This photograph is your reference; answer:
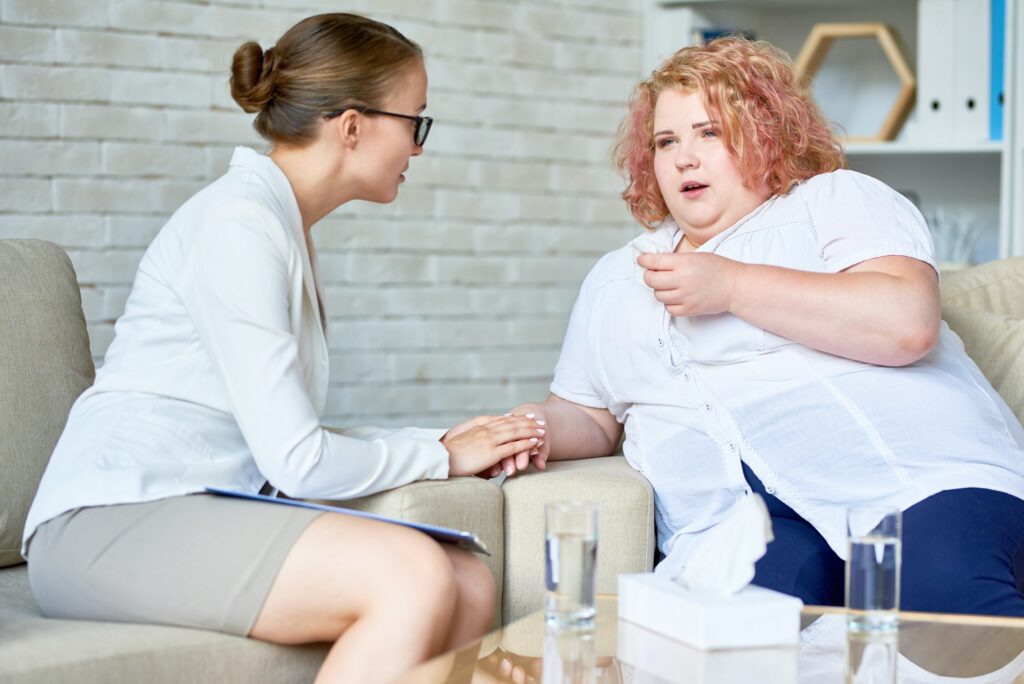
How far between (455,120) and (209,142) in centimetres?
62

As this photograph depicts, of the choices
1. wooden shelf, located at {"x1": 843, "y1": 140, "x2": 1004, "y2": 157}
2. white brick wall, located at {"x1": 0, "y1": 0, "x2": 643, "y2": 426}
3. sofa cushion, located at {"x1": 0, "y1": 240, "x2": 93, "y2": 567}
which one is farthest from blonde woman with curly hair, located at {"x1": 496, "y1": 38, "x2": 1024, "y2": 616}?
wooden shelf, located at {"x1": 843, "y1": 140, "x2": 1004, "y2": 157}

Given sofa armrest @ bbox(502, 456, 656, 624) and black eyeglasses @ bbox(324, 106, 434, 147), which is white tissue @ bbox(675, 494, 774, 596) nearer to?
sofa armrest @ bbox(502, 456, 656, 624)

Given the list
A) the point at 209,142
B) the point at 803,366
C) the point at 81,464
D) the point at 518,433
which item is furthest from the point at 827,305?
the point at 209,142

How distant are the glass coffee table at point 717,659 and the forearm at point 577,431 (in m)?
0.62

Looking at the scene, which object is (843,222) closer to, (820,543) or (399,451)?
(820,543)

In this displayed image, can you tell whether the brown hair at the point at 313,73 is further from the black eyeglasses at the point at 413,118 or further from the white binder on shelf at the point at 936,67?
the white binder on shelf at the point at 936,67

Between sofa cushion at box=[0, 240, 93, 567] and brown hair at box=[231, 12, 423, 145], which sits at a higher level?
brown hair at box=[231, 12, 423, 145]

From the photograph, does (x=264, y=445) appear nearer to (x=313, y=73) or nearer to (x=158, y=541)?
(x=158, y=541)

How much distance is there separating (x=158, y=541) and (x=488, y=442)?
508 millimetres

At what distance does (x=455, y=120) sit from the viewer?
312 cm

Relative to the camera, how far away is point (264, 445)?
61.0 inches

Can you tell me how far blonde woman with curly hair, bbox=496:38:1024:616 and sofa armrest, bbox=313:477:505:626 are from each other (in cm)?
9

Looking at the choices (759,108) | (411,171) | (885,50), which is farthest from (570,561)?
(885,50)

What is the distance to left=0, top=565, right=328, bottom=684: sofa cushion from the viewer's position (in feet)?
4.39
